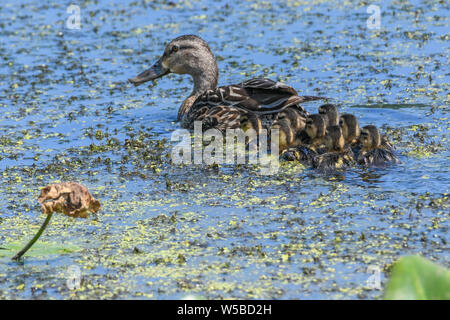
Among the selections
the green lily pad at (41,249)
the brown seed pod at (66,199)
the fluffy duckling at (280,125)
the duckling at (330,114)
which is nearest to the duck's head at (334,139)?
the duckling at (330,114)

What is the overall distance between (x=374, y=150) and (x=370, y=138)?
17 cm

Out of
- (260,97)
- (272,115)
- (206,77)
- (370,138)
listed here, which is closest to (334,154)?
(370,138)

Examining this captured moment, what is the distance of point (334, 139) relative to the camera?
7.73 meters

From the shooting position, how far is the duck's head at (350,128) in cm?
789

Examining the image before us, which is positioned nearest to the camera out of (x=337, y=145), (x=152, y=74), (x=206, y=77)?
(x=337, y=145)

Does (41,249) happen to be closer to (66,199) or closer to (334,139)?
(66,199)

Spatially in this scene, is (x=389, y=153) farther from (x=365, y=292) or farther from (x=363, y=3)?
(x=363, y=3)

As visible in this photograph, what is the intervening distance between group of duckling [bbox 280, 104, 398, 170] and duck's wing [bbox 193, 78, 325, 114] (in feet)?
2.03

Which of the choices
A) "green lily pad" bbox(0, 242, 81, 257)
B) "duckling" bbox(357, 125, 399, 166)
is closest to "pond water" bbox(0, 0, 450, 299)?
"green lily pad" bbox(0, 242, 81, 257)

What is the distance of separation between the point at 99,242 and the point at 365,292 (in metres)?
2.02

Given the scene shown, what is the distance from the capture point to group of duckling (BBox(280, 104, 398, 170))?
7383 mm

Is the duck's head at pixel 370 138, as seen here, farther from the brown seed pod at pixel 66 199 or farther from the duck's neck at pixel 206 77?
the brown seed pod at pixel 66 199

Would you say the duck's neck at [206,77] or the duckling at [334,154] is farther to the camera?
the duck's neck at [206,77]
